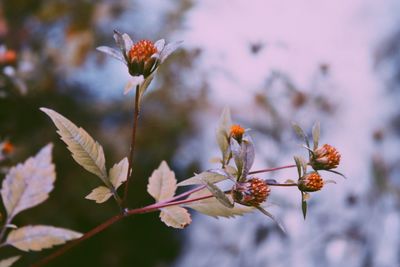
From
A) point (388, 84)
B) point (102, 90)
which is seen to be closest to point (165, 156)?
point (102, 90)

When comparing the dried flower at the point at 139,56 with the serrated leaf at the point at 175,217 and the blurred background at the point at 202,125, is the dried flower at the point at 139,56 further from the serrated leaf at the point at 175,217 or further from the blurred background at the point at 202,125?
the blurred background at the point at 202,125

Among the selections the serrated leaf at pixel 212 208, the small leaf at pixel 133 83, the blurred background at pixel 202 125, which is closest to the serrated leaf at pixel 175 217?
the serrated leaf at pixel 212 208

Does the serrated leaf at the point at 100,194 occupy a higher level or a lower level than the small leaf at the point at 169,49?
lower

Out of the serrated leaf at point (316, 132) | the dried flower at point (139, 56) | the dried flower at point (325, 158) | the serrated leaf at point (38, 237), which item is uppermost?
the dried flower at point (139, 56)

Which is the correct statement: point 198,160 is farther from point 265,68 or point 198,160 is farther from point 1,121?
point 1,121

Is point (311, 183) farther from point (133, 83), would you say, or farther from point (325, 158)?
point (133, 83)

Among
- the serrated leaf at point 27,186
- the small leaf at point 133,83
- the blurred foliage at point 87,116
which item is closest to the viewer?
the small leaf at point 133,83

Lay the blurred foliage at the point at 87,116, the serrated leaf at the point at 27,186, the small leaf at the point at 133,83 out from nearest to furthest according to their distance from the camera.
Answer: the small leaf at the point at 133,83, the serrated leaf at the point at 27,186, the blurred foliage at the point at 87,116
